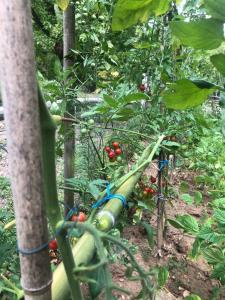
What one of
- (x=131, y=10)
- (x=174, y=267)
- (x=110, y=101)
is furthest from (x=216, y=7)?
(x=174, y=267)

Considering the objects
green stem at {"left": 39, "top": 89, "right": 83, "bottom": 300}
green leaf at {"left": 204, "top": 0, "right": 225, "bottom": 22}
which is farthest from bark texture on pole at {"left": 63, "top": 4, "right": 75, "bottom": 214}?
green stem at {"left": 39, "top": 89, "right": 83, "bottom": 300}

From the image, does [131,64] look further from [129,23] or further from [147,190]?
[129,23]

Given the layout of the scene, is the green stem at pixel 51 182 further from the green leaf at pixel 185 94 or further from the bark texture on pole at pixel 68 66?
the bark texture on pole at pixel 68 66

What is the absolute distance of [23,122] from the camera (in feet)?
1.35

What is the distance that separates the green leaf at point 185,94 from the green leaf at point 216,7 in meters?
0.16

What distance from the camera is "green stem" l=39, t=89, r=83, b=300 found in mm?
457

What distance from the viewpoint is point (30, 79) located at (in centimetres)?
41

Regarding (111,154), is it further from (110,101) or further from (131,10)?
(131,10)

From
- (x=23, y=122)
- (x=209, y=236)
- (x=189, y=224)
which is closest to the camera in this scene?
(x=23, y=122)

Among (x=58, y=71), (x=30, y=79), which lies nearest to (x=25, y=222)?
(x=30, y=79)

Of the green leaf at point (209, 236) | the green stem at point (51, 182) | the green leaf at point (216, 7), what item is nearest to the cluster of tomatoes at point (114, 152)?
the green leaf at point (209, 236)

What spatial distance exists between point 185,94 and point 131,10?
0.35 meters

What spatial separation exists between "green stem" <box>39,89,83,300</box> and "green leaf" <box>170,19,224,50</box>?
0.42 metres

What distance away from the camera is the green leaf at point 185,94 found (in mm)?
829
